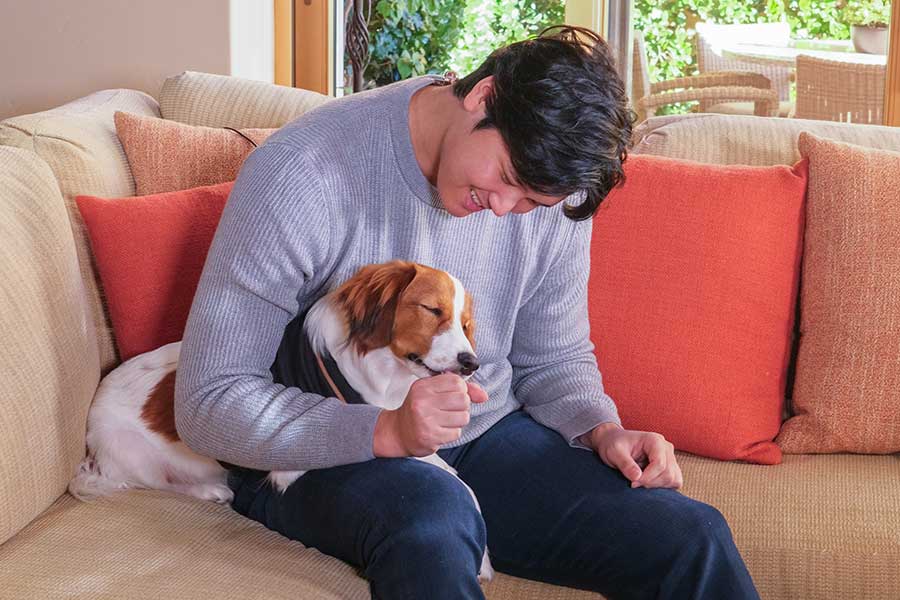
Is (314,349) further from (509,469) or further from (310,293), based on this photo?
(509,469)

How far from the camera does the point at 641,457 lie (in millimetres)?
1532

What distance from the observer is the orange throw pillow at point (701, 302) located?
1.88 m

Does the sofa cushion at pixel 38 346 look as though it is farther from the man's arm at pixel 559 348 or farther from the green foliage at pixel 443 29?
the green foliage at pixel 443 29

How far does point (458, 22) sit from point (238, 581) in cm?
246

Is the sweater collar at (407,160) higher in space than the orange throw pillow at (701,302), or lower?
higher

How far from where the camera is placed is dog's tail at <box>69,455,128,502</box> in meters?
1.58

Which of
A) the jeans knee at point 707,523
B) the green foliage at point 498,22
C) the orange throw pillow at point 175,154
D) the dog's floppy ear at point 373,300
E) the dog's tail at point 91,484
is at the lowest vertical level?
the dog's tail at point 91,484

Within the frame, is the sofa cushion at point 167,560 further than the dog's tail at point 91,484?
No

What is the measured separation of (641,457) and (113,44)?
1983 millimetres

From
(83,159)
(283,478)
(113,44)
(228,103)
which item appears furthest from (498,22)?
(283,478)

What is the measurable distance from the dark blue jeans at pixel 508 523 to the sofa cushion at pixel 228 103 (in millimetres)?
935

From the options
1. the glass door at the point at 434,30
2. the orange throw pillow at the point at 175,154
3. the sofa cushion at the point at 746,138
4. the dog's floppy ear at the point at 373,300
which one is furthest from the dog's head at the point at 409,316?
the glass door at the point at 434,30

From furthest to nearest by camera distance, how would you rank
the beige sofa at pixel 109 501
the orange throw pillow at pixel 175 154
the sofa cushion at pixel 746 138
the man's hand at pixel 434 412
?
the sofa cushion at pixel 746 138 → the orange throw pillow at pixel 175 154 → the beige sofa at pixel 109 501 → the man's hand at pixel 434 412

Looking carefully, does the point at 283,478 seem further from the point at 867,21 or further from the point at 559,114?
the point at 867,21
